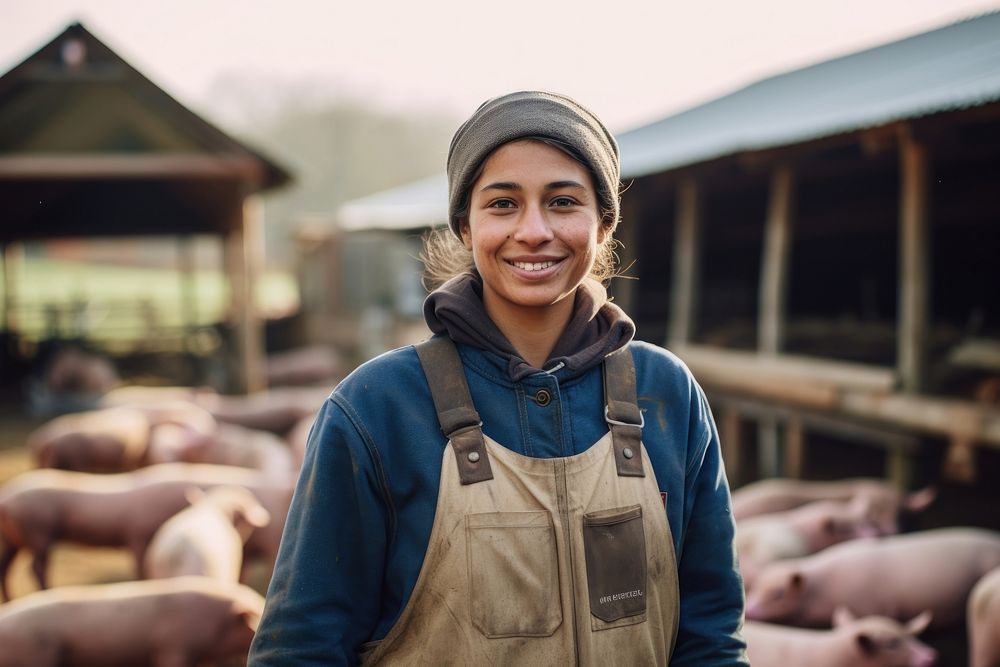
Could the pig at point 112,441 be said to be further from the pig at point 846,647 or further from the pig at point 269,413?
the pig at point 846,647

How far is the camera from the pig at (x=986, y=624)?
3768 millimetres

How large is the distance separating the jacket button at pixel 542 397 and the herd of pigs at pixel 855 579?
2684mm

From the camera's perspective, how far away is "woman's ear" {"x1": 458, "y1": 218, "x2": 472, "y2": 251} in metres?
1.80

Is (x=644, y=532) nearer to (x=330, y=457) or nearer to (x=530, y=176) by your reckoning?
(x=330, y=457)

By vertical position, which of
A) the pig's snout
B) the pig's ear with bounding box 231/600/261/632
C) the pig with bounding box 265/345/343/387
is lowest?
the pig's snout

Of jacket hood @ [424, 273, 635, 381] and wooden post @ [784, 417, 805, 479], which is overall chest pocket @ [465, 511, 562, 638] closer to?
jacket hood @ [424, 273, 635, 381]

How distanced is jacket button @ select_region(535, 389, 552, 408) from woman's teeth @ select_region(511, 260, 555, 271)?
0.76 feet

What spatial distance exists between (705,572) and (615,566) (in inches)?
9.8

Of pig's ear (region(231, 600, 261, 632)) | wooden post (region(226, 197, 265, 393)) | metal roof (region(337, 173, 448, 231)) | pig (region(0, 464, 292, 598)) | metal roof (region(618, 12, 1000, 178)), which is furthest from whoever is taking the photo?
metal roof (region(337, 173, 448, 231))

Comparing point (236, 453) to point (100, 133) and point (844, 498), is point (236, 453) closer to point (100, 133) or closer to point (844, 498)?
point (844, 498)

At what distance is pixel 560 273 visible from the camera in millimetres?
1656

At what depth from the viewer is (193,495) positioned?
5586 millimetres

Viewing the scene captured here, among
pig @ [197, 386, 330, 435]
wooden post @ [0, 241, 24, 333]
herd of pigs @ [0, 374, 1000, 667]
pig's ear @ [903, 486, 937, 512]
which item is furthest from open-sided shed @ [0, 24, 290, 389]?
pig's ear @ [903, 486, 937, 512]

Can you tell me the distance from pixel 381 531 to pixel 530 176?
0.70m
